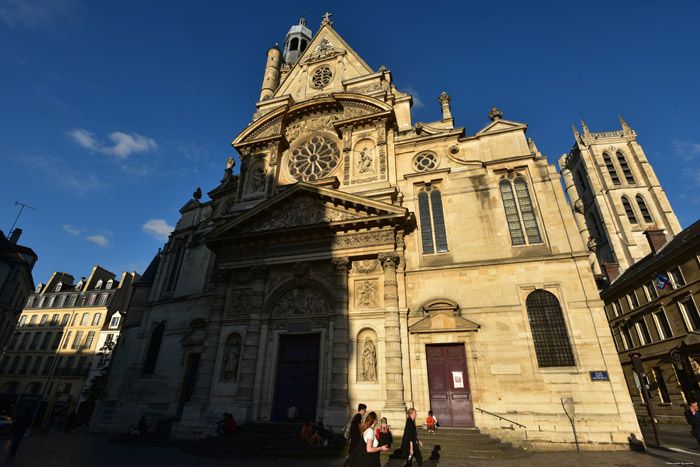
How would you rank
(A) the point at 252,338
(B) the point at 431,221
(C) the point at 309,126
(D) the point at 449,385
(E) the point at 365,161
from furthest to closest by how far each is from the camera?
1. (C) the point at 309,126
2. (E) the point at 365,161
3. (B) the point at 431,221
4. (A) the point at 252,338
5. (D) the point at 449,385

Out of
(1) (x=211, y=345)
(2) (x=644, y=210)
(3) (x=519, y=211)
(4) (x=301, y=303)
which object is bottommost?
(1) (x=211, y=345)

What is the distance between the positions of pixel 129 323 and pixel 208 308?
6684 mm

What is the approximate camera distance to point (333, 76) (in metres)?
22.7

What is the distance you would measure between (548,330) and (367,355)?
6951 millimetres

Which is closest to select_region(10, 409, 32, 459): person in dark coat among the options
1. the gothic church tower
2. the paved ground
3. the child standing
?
the paved ground

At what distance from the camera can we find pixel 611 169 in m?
49.3

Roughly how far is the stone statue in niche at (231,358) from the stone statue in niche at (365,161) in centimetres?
1023

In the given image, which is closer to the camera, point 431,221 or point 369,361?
point 369,361

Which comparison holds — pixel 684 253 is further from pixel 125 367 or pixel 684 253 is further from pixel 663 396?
pixel 125 367

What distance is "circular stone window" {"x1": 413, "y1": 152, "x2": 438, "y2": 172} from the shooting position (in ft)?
56.7

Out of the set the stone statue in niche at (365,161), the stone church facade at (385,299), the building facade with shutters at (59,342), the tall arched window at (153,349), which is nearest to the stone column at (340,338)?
the stone church facade at (385,299)

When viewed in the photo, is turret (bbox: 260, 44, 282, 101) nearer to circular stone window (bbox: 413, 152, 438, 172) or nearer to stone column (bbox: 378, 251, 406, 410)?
circular stone window (bbox: 413, 152, 438, 172)

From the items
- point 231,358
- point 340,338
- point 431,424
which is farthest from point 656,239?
point 231,358

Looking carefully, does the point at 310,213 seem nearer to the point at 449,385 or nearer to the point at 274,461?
the point at 449,385
